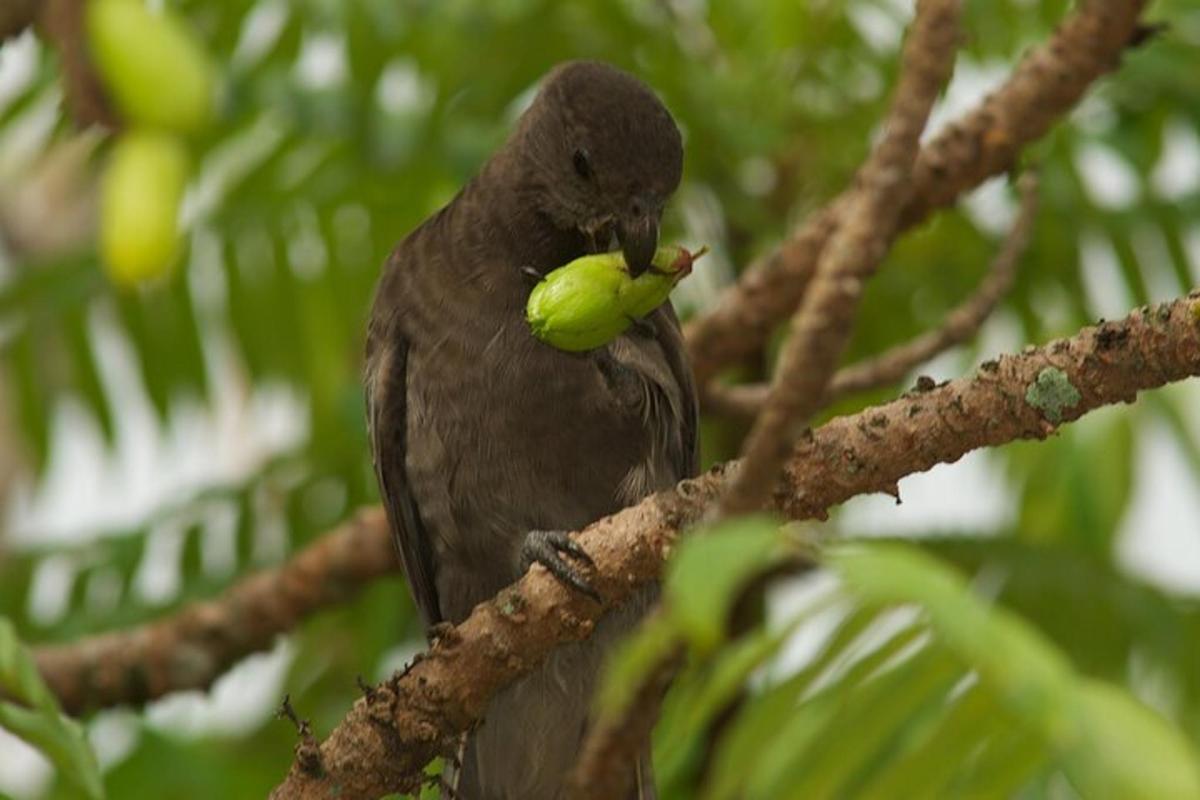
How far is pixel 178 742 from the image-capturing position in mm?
3861

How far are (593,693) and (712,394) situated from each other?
759 mm

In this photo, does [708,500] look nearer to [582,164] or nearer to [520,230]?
[582,164]

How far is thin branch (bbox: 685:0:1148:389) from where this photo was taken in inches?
140

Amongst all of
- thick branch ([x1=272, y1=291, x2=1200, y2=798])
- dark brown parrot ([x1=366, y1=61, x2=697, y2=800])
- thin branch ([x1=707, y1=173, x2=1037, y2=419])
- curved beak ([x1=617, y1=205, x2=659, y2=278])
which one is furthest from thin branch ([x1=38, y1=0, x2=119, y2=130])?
thin branch ([x1=707, y1=173, x2=1037, y2=419])

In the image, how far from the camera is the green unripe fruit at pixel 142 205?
148cm

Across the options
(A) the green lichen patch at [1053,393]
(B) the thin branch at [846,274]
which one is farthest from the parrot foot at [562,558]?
(B) the thin branch at [846,274]

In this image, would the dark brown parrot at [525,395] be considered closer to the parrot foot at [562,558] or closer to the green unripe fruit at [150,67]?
the parrot foot at [562,558]

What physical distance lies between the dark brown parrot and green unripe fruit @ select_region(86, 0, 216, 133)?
7.29 feet

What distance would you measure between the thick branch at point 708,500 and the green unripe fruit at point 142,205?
1.10 metres

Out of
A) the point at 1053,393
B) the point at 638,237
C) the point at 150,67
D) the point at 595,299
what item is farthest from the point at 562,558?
the point at 150,67

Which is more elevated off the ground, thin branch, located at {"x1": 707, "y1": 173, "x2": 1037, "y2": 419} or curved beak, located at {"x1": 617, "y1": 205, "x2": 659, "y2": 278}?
curved beak, located at {"x1": 617, "y1": 205, "x2": 659, "y2": 278}

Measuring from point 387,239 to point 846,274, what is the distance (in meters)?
3.11

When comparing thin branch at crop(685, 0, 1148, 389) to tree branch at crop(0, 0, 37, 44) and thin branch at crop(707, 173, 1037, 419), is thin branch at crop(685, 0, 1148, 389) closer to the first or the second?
thin branch at crop(707, 173, 1037, 419)

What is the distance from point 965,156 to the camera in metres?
3.81
